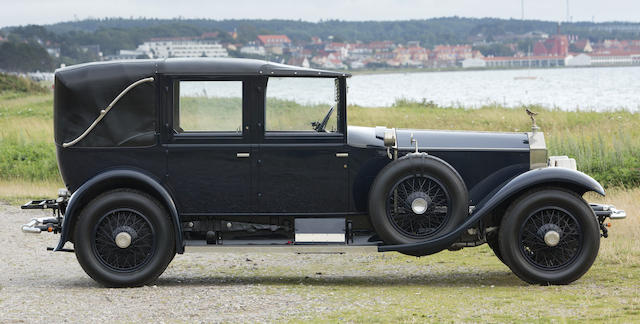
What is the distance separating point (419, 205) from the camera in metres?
8.59

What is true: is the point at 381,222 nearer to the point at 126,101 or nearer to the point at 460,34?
the point at 126,101

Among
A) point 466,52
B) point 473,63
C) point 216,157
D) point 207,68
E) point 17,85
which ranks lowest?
point 216,157

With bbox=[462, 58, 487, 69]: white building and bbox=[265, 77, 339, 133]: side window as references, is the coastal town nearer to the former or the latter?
bbox=[462, 58, 487, 69]: white building

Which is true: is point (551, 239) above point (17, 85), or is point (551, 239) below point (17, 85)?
below

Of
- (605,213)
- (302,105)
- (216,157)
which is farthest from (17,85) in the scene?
(605,213)

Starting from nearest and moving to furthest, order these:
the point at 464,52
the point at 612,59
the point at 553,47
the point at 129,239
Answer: the point at 129,239 → the point at 612,59 → the point at 464,52 → the point at 553,47

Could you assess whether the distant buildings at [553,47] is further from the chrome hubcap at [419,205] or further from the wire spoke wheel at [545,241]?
the chrome hubcap at [419,205]

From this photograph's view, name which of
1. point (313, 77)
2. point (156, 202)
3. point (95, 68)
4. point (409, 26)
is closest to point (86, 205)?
point (156, 202)

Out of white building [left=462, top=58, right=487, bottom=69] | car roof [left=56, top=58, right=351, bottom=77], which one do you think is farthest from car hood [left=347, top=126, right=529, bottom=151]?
white building [left=462, top=58, right=487, bottom=69]

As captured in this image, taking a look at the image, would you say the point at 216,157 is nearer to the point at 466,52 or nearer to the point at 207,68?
the point at 207,68

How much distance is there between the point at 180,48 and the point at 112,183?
85.6 metres

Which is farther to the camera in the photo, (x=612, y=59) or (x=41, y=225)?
(x=612, y=59)

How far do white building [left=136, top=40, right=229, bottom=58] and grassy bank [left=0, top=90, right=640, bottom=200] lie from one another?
150 ft

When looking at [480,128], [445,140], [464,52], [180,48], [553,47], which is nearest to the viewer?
[445,140]
